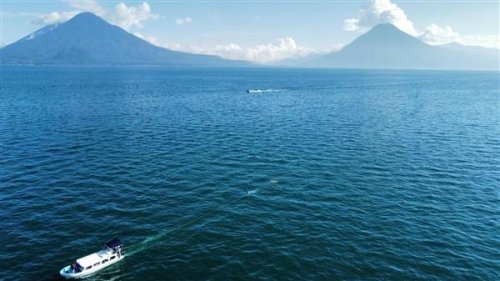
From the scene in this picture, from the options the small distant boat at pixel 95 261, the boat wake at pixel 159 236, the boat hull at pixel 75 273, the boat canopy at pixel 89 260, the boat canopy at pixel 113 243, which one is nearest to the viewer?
the boat hull at pixel 75 273

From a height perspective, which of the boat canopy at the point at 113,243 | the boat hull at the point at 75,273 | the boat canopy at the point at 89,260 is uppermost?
the boat canopy at the point at 113,243

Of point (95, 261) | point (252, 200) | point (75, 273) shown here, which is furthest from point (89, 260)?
point (252, 200)

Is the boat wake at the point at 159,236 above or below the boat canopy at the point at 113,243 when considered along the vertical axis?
below

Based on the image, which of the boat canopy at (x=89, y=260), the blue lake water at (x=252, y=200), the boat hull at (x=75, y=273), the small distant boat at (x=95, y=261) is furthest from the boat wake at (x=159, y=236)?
the boat hull at (x=75, y=273)

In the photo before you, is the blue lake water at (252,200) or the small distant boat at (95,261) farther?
the blue lake water at (252,200)

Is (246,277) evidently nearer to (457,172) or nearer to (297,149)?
(297,149)

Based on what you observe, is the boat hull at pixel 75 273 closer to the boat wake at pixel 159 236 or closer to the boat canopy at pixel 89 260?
the boat canopy at pixel 89 260

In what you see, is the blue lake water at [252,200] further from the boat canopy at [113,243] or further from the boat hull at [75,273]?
the boat hull at [75,273]

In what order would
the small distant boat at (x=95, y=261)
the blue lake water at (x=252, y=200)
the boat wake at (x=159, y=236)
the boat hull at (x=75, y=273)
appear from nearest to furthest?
the boat hull at (x=75, y=273), the small distant boat at (x=95, y=261), the blue lake water at (x=252, y=200), the boat wake at (x=159, y=236)
